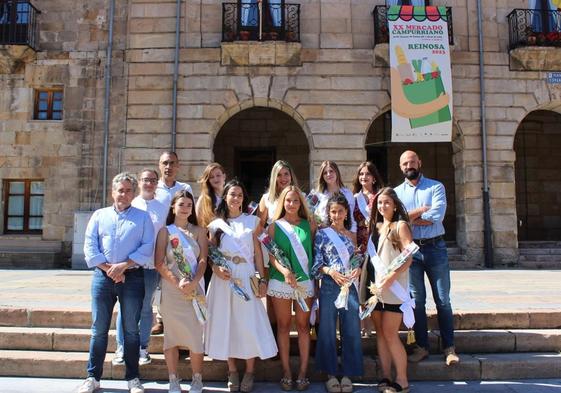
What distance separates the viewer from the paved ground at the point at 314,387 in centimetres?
466

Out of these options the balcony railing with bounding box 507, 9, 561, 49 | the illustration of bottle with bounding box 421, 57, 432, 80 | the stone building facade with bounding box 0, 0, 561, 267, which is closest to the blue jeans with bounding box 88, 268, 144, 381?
the stone building facade with bounding box 0, 0, 561, 267

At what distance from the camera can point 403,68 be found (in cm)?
1319

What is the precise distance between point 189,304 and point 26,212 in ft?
38.1

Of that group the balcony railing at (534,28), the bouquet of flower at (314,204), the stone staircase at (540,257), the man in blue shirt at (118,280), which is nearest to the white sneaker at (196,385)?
the man in blue shirt at (118,280)

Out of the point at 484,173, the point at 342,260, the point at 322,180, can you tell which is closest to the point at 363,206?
the point at 322,180

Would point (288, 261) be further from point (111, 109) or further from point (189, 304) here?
point (111, 109)

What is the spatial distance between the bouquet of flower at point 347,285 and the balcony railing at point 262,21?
10.0 m

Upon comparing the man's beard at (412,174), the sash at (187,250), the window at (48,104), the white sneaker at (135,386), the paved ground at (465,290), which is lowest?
the white sneaker at (135,386)

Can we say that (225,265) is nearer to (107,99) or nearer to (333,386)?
(333,386)

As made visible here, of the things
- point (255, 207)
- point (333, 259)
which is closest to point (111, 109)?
point (255, 207)

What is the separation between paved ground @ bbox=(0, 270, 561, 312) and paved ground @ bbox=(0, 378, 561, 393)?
125cm

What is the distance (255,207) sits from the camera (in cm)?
512

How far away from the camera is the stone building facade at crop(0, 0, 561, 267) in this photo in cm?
1327

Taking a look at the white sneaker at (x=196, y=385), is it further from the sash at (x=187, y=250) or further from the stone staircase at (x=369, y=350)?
the sash at (x=187, y=250)
